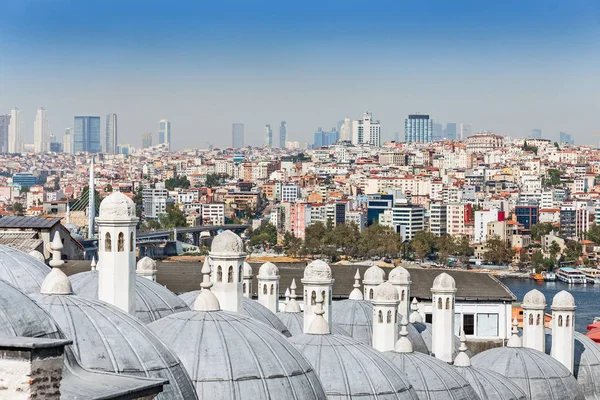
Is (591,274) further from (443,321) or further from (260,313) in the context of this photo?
(260,313)

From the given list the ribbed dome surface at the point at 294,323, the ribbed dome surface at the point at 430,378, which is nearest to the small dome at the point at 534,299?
the ribbed dome surface at the point at 294,323

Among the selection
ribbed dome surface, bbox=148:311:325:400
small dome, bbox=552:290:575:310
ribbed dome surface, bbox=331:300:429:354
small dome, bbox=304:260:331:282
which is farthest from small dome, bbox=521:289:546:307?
ribbed dome surface, bbox=148:311:325:400

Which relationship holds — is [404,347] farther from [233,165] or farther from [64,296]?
[233,165]

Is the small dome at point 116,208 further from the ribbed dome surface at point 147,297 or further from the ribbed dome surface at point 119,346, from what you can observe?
A: the ribbed dome surface at point 119,346

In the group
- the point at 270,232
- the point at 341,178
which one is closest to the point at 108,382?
the point at 270,232

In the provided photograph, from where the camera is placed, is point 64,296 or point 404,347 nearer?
point 64,296

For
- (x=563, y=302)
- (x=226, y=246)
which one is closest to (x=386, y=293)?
(x=226, y=246)
